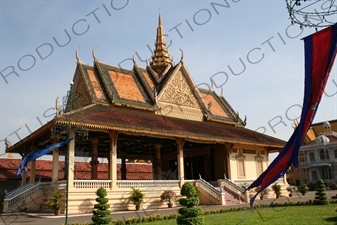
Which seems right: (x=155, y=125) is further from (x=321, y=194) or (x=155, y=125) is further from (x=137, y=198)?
(x=321, y=194)

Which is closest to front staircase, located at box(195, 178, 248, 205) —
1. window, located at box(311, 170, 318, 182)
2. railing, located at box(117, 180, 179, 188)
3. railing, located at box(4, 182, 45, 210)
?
railing, located at box(117, 180, 179, 188)

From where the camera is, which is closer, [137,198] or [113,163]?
[137,198]

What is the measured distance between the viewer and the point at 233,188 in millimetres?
19688

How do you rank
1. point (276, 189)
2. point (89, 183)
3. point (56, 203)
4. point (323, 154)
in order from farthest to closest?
point (323, 154)
point (276, 189)
point (89, 183)
point (56, 203)

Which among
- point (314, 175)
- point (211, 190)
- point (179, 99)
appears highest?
point (179, 99)

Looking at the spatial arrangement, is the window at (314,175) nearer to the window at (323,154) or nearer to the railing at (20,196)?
the window at (323,154)

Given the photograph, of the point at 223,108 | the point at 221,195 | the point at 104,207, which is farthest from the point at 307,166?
the point at 104,207

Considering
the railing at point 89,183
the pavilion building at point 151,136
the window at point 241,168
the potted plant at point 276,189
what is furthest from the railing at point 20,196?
the potted plant at point 276,189

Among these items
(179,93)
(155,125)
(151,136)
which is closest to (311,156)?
(179,93)

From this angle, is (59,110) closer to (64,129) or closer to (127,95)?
(64,129)

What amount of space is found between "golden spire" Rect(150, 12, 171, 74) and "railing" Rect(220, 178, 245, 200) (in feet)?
35.7

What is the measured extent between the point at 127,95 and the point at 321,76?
16780mm

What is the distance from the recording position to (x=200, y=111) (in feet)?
80.9

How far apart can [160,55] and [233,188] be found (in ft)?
45.4
